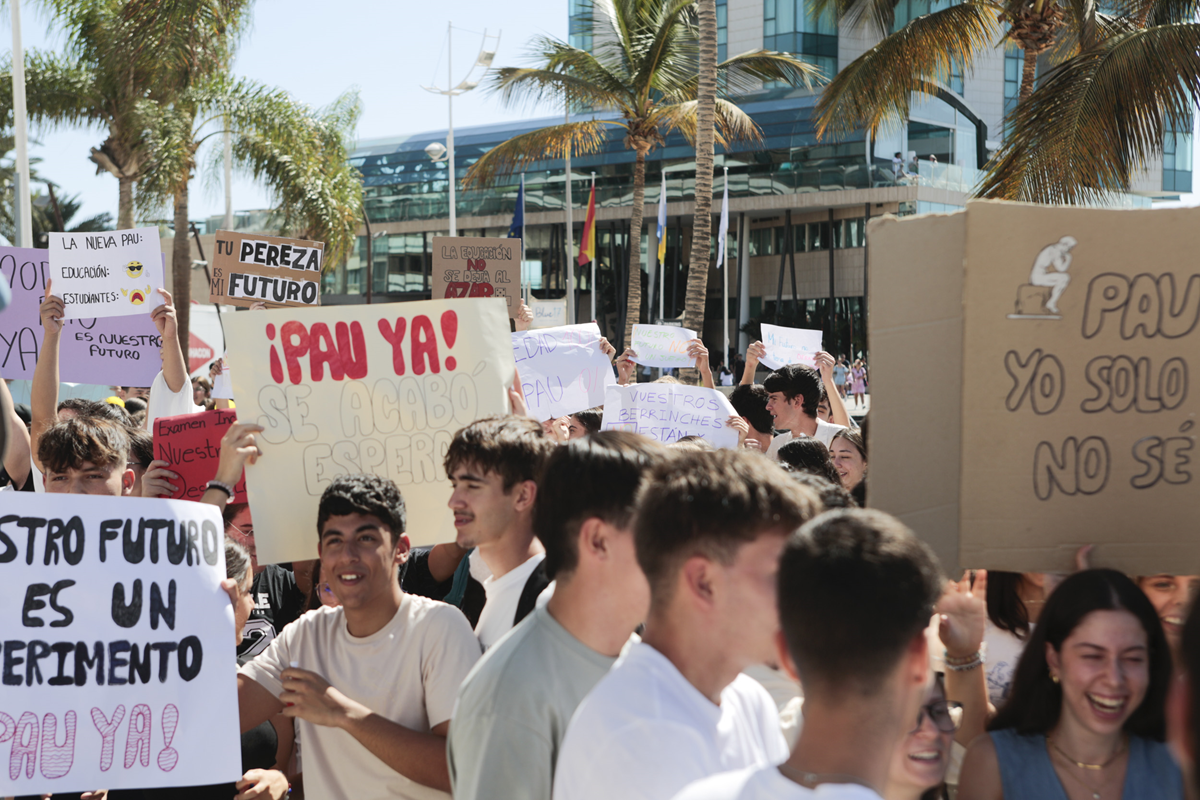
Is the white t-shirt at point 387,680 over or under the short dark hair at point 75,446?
under

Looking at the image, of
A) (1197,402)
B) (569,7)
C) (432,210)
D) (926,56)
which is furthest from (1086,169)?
(569,7)

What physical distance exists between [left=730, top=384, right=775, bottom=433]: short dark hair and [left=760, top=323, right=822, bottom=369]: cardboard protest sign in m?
1.40

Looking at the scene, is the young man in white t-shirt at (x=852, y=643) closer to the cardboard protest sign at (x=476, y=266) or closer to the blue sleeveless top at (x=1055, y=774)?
the blue sleeveless top at (x=1055, y=774)

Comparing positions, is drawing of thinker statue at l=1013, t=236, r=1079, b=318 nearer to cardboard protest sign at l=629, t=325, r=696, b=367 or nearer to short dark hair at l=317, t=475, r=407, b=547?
short dark hair at l=317, t=475, r=407, b=547

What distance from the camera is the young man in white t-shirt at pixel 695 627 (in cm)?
171

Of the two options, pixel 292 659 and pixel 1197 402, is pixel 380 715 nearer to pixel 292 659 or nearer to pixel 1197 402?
pixel 292 659

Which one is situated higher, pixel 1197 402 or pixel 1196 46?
pixel 1196 46

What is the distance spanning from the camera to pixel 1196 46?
9195mm

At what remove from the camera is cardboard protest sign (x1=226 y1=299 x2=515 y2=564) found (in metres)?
3.77

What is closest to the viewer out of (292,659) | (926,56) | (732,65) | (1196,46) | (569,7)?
(292,659)

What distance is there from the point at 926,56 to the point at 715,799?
1381cm

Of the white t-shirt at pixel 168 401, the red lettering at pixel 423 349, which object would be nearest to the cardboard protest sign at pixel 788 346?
the white t-shirt at pixel 168 401

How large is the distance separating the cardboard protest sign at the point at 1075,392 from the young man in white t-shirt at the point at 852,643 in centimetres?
99

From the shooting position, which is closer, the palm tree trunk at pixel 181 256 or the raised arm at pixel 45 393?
the raised arm at pixel 45 393
